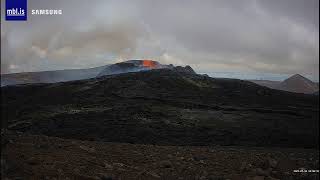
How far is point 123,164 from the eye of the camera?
8.56 metres

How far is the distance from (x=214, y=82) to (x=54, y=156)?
1310 inches

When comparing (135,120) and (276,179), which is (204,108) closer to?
(135,120)

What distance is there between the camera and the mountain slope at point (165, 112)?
62.4 feet

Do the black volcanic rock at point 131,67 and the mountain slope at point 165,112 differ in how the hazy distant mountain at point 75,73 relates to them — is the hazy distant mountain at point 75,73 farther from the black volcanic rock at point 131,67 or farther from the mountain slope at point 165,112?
the mountain slope at point 165,112

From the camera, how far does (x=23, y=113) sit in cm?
2600

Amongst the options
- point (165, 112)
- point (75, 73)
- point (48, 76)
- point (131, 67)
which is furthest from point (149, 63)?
point (165, 112)

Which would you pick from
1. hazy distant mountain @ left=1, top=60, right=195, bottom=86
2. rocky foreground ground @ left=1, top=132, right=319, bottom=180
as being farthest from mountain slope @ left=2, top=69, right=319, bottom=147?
hazy distant mountain @ left=1, top=60, right=195, bottom=86

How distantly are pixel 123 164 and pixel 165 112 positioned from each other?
16317mm

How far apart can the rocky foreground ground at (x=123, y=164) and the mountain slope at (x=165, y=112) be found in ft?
22.2

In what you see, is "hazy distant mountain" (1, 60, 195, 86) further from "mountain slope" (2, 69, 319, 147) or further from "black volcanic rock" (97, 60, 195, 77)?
"mountain slope" (2, 69, 319, 147)

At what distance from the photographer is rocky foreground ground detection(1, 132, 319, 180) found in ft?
23.1

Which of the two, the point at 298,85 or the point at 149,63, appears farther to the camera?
the point at 298,85

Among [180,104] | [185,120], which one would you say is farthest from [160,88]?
[185,120]

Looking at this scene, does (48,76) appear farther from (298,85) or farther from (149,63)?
(298,85)
